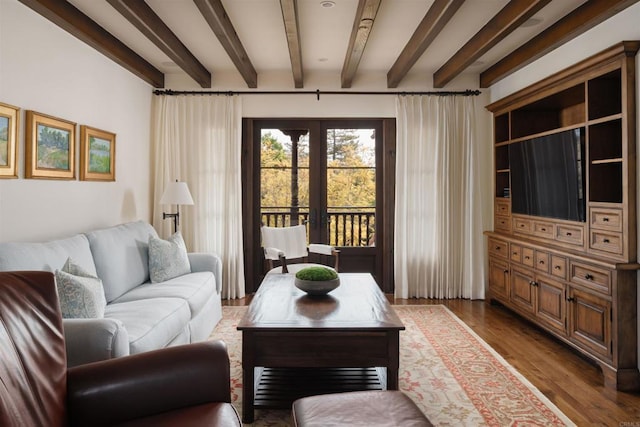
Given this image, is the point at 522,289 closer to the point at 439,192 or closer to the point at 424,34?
the point at 439,192

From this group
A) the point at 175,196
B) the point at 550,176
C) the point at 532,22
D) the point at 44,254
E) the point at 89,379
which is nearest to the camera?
the point at 89,379

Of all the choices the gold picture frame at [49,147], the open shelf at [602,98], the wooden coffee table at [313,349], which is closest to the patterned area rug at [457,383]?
the wooden coffee table at [313,349]

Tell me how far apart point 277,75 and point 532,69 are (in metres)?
2.88

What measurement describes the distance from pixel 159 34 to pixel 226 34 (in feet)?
1.87

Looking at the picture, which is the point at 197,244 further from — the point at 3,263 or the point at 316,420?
the point at 316,420

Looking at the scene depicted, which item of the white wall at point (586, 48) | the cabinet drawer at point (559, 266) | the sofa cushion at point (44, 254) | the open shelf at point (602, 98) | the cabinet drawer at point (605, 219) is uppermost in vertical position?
the white wall at point (586, 48)

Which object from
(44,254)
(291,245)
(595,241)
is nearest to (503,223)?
(595,241)

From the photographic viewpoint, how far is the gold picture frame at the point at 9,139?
2828mm

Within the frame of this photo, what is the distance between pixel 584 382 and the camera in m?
3.01

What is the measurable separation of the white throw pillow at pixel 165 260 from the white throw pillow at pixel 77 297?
1.30 meters

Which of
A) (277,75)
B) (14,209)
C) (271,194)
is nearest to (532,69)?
(277,75)

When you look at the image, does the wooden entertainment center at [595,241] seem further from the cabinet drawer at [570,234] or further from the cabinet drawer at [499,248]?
the cabinet drawer at [499,248]

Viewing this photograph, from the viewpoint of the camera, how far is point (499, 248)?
190 inches

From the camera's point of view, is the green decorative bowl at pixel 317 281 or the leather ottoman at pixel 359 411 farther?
the green decorative bowl at pixel 317 281
